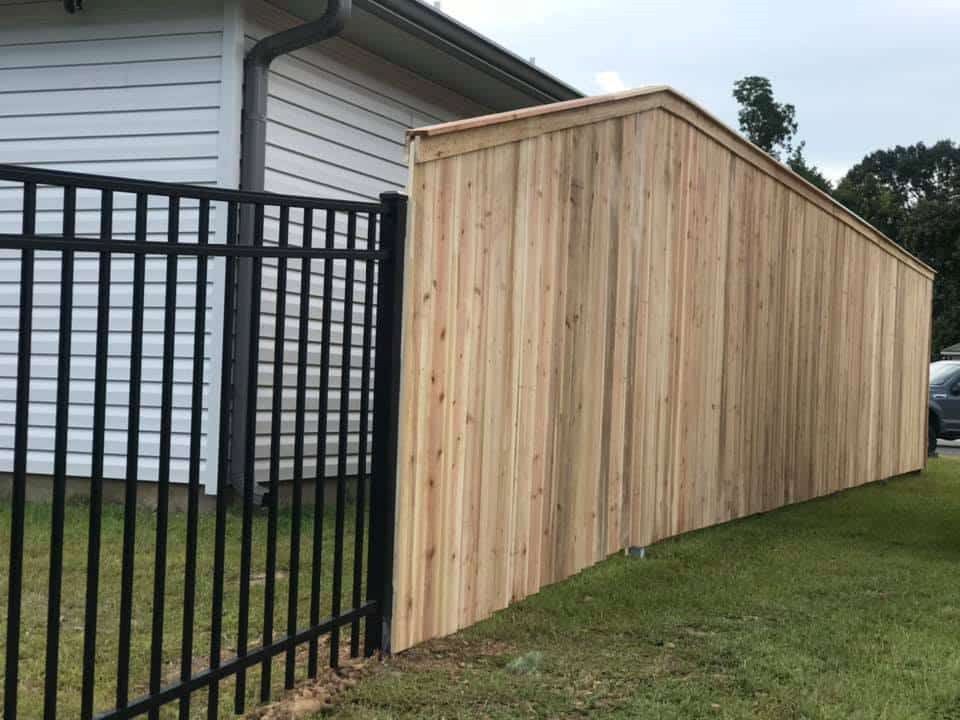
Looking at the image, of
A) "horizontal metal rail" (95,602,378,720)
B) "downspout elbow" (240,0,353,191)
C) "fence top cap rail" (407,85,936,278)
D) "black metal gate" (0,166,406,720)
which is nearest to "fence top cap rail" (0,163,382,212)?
"black metal gate" (0,166,406,720)

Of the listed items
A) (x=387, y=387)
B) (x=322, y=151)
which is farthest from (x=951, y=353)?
(x=387, y=387)

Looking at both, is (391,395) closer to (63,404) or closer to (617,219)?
(63,404)

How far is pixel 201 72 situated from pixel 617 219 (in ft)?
9.96

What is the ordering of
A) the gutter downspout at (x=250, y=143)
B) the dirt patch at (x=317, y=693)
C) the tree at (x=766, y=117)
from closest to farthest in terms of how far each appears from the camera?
the dirt patch at (x=317, y=693) → the gutter downspout at (x=250, y=143) → the tree at (x=766, y=117)

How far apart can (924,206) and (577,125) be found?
130 ft

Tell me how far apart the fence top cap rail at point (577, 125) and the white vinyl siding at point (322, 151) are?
2.05 metres

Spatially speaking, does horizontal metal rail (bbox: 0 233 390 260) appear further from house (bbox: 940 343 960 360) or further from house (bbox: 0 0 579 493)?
house (bbox: 940 343 960 360)

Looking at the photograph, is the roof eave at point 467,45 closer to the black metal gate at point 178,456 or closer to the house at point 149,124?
the house at point 149,124

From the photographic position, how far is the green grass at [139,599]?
3688 mm

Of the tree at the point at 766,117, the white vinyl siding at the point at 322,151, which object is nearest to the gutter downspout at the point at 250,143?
the white vinyl siding at the point at 322,151

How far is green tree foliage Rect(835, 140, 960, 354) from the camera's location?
39812 mm

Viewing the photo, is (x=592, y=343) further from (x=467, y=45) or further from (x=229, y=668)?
(x=467, y=45)

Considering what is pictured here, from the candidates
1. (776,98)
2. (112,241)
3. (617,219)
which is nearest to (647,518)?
(617,219)

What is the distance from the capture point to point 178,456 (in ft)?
22.2
